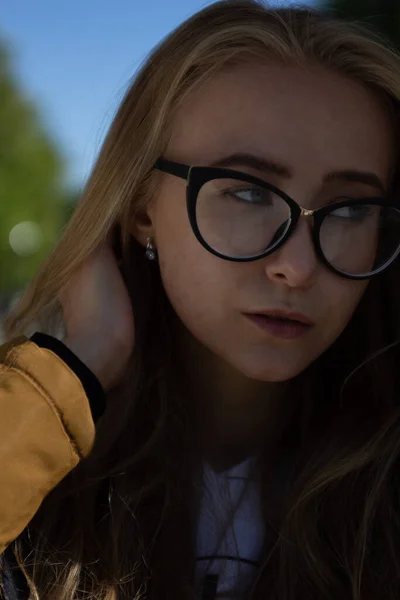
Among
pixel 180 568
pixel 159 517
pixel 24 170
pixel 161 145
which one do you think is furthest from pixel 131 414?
pixel 24 170

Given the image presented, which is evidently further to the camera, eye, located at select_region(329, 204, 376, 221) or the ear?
the ear

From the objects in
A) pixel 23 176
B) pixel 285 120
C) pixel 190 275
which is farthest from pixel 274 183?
pixel 23 176

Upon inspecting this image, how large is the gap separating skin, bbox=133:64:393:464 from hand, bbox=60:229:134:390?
4.8 inches

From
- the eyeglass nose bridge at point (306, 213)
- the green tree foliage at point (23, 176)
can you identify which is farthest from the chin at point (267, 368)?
the green tree foliage at point (23, 176)

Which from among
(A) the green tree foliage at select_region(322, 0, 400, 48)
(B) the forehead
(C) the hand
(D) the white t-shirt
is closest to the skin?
(B) the forehead

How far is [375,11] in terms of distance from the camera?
2.75 meters

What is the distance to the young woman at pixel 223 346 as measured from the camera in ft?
4.46

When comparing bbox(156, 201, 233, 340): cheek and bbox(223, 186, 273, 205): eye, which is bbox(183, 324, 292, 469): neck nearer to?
bbox(156, 201, 233, 340): cheek

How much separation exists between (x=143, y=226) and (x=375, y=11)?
1648 millimetres

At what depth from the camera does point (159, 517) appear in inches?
58.1

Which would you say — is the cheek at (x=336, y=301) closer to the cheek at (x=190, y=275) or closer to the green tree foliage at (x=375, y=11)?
the cheek at (x=190, y=275)

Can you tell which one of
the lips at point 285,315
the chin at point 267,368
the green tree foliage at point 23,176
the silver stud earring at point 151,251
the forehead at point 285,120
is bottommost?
the green tree foliage at point 23,176

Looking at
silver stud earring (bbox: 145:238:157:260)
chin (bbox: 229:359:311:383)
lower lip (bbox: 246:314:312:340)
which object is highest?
silver stud earring (bbox: 145:238:157:260)

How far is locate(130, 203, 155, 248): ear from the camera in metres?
1.59
